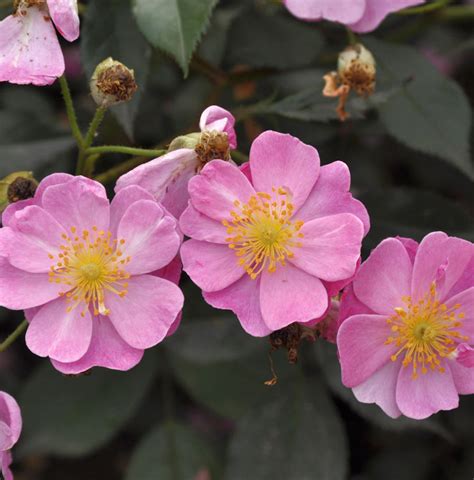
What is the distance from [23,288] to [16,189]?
0.12 m

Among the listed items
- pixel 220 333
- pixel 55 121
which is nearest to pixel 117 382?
pixel 220 333

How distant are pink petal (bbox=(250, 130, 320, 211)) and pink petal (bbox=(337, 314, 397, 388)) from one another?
0.52 ft

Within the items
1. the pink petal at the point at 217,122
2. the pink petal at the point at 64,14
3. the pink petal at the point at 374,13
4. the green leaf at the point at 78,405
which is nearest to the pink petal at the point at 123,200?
the pink petal at the point at 217,122

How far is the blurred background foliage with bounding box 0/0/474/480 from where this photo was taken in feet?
4.08

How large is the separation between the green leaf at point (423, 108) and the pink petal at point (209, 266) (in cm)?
45

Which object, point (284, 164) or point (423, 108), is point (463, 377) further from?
point (423, 108)

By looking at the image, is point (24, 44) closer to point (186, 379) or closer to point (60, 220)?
point (60, 220)

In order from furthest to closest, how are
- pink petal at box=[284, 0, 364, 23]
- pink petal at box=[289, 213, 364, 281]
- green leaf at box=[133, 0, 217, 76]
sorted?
pink petal at box=[284, 0, 364, 23], green leaf at box=[133, 0, 217, 76], pink petal at box=[289, 213, 364, 281]

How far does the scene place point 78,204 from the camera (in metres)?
0.96

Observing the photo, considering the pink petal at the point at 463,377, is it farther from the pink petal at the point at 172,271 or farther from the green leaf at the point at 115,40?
the green leaf at the point at 115,40

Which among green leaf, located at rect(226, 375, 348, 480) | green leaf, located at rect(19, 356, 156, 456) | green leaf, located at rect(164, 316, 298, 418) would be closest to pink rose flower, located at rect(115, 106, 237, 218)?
green leaf, located at rect(164, 316, 298, 418)

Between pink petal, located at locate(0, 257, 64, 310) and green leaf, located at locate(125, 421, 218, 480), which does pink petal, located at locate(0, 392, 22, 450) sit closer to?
pink petal, located at locate(0, 257, 64, 310)

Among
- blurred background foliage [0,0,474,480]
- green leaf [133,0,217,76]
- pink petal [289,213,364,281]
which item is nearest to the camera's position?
pink petal [289,213,364,281]

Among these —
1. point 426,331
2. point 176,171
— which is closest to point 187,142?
point 176,171
